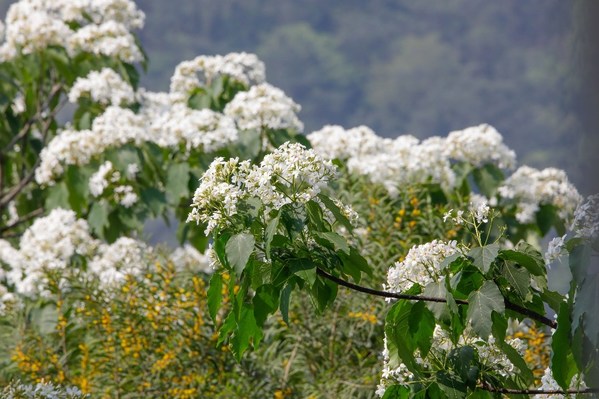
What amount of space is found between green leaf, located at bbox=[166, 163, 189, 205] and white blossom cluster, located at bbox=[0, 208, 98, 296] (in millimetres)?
555

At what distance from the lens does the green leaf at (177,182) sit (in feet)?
19.4

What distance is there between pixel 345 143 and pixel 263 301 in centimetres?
466

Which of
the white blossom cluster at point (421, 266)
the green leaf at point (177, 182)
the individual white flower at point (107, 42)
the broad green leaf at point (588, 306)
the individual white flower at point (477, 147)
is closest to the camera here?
the broad green leaf at point (588, 306)

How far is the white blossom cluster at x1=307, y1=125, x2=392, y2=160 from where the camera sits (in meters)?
6.58

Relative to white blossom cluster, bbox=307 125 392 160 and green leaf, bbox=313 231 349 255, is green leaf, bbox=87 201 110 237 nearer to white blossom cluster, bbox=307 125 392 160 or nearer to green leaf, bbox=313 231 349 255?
white blossom cluster, bbox=307 125 392 160

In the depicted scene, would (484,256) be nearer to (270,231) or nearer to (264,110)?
(270,231)

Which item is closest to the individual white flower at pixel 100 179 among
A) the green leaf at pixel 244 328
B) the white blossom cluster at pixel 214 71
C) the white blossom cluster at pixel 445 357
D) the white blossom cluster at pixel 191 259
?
the white blossom cluster at pixel 191 259

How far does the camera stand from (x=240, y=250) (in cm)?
185

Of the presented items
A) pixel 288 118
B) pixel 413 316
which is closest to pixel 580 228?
pixel 413 316

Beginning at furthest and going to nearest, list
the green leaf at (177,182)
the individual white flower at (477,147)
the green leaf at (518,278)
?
the individual white flower at (477,147)
the green leaf at (177,182)
the green leaf at (518,278)

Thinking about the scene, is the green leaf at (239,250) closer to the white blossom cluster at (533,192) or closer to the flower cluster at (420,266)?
the flower cluster at (420,266)

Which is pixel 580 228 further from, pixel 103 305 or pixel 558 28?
pixel 103 305

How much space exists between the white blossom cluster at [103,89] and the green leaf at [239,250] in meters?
5.21

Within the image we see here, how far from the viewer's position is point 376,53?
128250 mm
